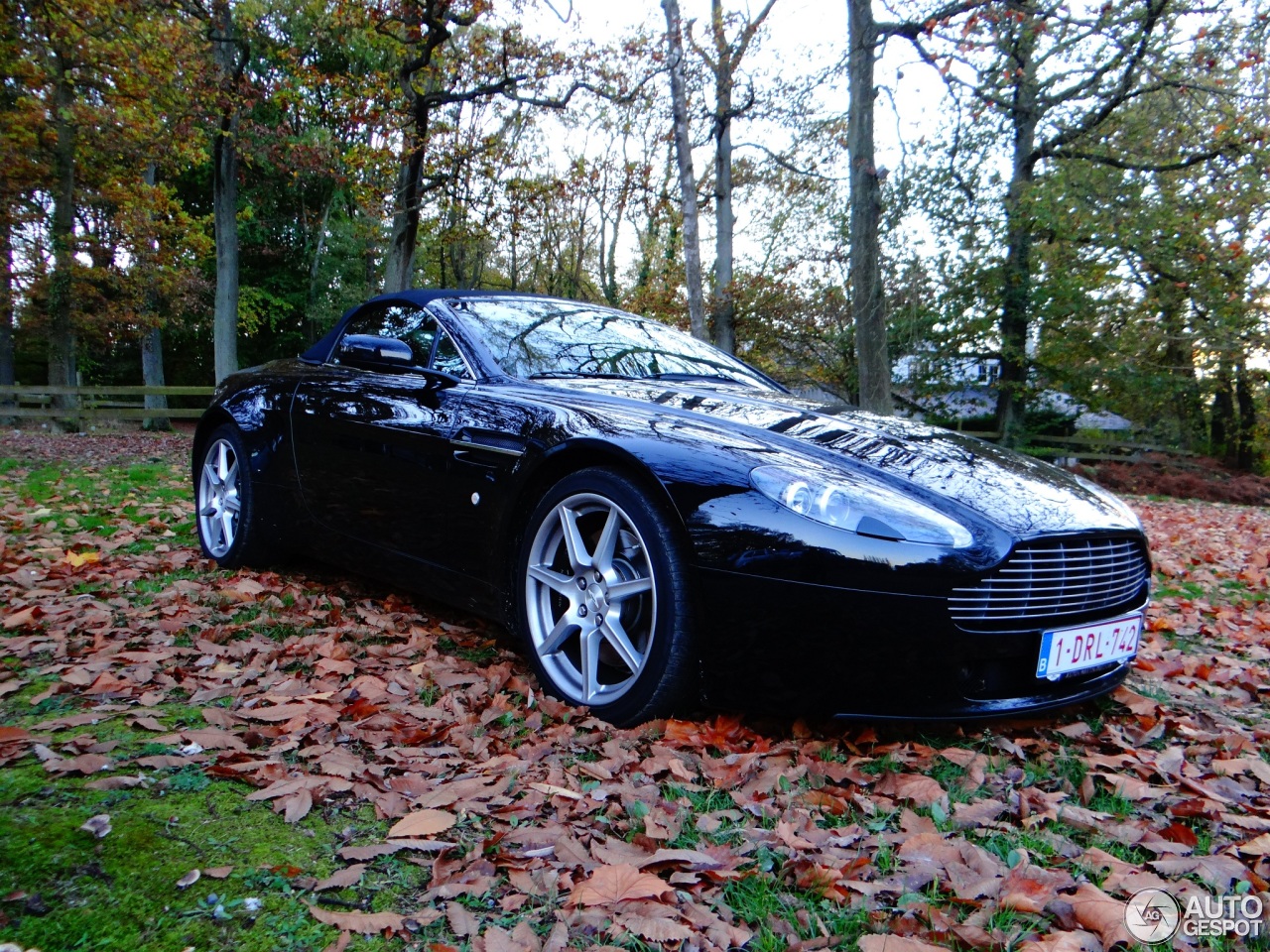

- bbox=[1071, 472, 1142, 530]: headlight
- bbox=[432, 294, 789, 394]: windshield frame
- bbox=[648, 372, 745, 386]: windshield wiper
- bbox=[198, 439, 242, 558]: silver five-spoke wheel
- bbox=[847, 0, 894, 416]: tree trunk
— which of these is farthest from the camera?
bbox=[847, 0, 894, 416]: tree trunk

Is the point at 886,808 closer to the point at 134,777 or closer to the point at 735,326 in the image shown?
the point at 134,777

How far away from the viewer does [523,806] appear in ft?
6.70

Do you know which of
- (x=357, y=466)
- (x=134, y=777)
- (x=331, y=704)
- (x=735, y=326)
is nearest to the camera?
(x=134, y=777)

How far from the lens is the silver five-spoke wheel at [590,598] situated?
2578 mm

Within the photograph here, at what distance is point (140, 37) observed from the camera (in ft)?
43.1

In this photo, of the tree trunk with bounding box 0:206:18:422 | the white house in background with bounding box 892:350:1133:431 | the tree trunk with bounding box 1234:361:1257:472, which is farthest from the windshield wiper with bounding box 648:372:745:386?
the tree trunk with bounding box 1234:361:1257:472

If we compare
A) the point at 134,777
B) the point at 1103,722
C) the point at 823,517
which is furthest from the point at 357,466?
the point at 1103,722

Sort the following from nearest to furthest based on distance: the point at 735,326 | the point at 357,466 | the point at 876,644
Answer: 1. the point at 876,644
2. the point at 357,466
3. the point at 735,326

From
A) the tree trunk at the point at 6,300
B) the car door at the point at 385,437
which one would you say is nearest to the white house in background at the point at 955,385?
the car door at the point at 385,437

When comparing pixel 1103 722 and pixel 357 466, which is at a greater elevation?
pixel 357 466

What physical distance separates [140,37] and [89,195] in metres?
7.91

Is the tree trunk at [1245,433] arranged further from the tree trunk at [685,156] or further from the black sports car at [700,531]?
the black sports car at [700,531]

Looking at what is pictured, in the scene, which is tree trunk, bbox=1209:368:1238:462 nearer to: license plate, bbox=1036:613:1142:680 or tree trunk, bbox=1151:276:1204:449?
tree trunk, bbox=1151:276:1204:449

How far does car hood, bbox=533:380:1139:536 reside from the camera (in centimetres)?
250
